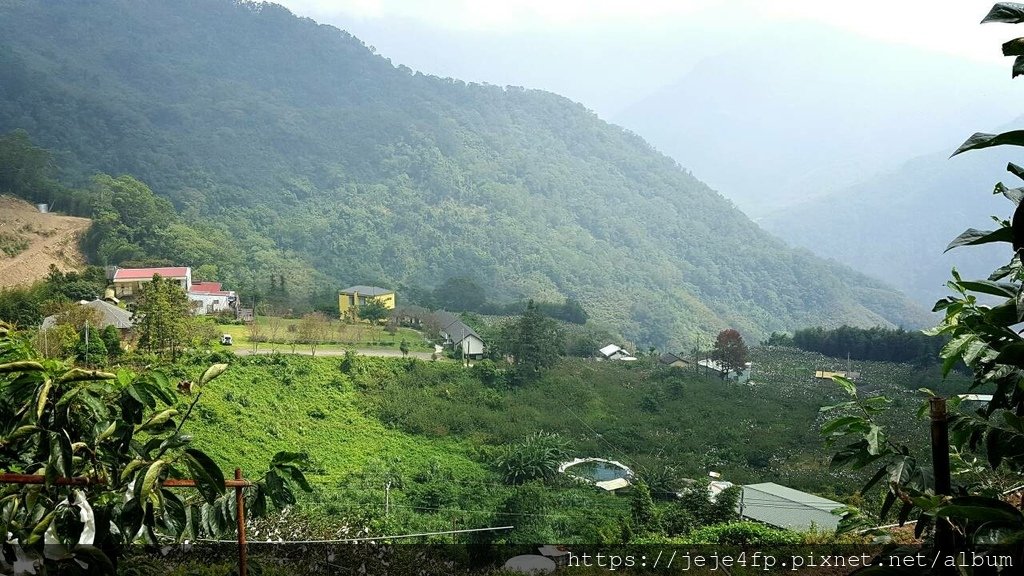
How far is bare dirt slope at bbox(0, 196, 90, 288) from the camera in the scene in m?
14.0

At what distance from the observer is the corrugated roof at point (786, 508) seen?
6.80m

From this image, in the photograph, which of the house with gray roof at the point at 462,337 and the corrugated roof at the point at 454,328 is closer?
the house with gray roof at the point at 462,337

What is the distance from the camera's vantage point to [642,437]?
1163cm

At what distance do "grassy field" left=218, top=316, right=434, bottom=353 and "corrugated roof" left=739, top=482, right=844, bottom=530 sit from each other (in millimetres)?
7968

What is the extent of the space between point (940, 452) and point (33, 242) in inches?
714

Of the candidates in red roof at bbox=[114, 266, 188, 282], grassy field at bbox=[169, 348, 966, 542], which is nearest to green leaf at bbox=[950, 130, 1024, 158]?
grassy field at bbox=[169, 348, 966, 542]

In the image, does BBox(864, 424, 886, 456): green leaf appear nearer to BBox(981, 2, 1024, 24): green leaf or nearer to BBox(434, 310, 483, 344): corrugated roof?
BBox(981, 2, 1024, 24): green leaf

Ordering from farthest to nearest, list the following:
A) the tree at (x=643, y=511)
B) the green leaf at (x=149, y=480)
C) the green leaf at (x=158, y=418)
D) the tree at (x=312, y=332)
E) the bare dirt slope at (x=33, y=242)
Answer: the bare dirt slope at (x=33, y=242), the tree at (x=312, y=332), the tree at (x=643, y=511), the green leaf at (x=158, y=418), the green leaf at (x=149, y=480)

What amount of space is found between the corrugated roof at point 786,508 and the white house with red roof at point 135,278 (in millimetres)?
10732

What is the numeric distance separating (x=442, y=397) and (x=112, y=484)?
458 inches

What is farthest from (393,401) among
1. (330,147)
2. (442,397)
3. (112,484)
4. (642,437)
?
(330,147)

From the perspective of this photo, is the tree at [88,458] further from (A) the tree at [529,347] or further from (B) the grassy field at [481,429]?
(A) the tree at [529,347]

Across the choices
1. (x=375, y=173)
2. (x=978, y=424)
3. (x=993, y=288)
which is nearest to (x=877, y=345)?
(x=978, y=424)

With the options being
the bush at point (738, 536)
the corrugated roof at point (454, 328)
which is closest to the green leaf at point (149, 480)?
the bush at point (738, 536)
